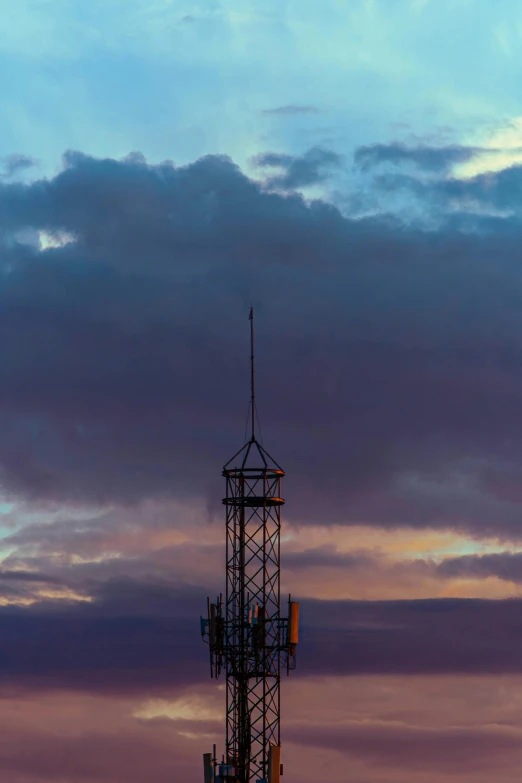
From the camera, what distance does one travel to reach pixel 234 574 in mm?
186750

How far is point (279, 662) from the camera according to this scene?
18588 centimetres

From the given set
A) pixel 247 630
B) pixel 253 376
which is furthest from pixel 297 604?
pixel 253 376

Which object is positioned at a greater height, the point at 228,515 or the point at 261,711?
the point at 228,515

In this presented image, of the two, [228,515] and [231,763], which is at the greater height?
[228,515]

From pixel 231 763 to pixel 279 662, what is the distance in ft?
26.7

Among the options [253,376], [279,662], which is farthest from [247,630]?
[253,376]

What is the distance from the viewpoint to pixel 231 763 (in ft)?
608

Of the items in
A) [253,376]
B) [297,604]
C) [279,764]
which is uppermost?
[253,376]

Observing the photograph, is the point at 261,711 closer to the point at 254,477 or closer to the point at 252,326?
the point at 254,477

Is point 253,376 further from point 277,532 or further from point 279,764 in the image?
point 279,764

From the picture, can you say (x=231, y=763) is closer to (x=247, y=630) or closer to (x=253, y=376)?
(x=247, y=630)

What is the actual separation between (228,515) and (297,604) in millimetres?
8256

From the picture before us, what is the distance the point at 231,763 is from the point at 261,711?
444 centimetres

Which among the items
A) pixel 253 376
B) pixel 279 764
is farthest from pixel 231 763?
pixel 253 376
